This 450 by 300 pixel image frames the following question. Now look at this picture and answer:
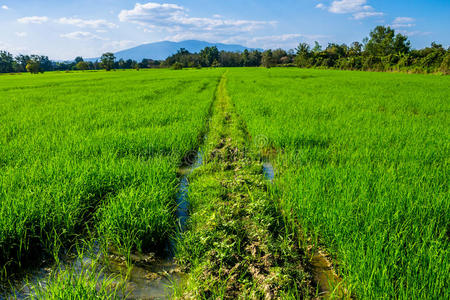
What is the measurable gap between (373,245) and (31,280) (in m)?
2.64

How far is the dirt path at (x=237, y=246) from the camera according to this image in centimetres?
182

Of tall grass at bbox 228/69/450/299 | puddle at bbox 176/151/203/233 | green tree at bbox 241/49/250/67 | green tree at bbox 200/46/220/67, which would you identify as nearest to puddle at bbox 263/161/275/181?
tall grass at bbox 228/69/450/299

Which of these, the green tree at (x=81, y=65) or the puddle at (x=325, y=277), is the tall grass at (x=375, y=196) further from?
the green tree at (x=81, y=65)

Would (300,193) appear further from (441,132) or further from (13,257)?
(441,132)

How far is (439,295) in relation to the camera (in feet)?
4.99

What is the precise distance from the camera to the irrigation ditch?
1834 mm

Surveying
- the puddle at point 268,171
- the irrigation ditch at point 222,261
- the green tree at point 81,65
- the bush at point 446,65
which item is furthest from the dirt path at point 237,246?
the green tree at point 81,65

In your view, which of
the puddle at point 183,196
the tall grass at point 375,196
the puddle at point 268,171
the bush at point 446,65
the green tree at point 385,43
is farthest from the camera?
the green tree at point 385,43

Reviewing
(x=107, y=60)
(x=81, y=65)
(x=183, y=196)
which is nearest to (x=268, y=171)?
(x=183, y=196)

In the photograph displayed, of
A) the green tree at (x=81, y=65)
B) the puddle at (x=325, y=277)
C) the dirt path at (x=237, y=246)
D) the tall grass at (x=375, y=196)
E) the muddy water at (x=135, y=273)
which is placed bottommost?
the puddle at (x=325, y=277)

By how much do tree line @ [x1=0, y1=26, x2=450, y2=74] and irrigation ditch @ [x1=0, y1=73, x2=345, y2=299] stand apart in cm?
3685

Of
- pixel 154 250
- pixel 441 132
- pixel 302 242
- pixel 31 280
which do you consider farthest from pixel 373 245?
pixel 441 132

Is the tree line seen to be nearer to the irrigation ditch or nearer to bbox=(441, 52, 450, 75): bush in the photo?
bbox=(441, 52, 450, 75): bush

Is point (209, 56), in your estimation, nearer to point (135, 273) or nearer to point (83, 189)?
point (83, 189)
